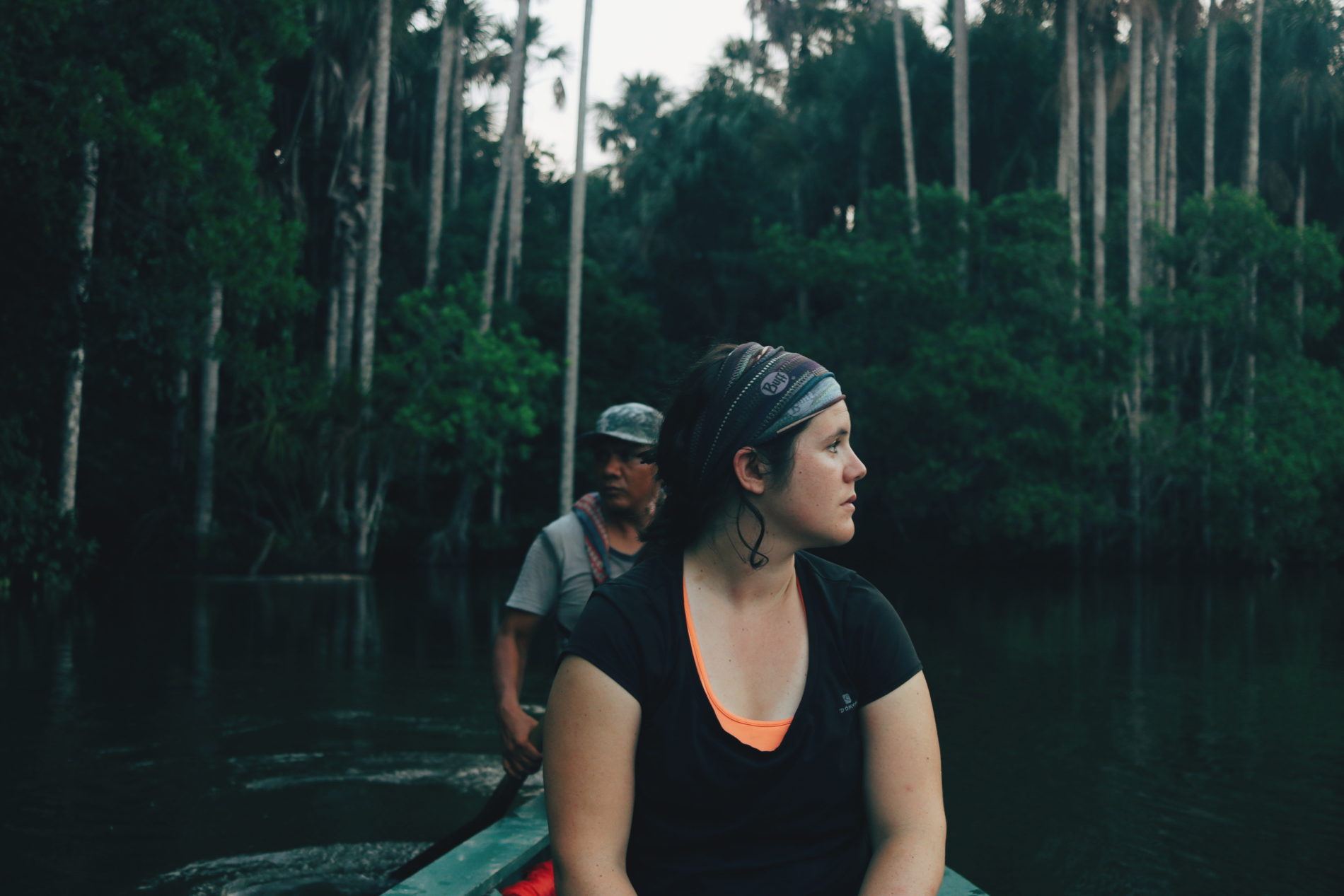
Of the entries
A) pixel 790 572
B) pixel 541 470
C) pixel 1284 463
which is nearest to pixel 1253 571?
pixel 1284 463

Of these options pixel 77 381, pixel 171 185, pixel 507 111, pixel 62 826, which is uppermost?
pixel 507 111

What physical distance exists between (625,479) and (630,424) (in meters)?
0.20

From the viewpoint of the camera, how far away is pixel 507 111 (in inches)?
1257

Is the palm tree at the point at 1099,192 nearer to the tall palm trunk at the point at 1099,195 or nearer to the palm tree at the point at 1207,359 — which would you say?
the tall palm trunk at the point at 1099,195

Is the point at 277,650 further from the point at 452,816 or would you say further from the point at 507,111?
the point at 507,111

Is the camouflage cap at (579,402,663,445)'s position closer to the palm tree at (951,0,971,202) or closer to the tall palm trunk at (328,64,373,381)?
the tall palm trunk at (328,64,373,381)

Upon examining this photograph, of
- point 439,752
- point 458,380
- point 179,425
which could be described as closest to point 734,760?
point 439,752

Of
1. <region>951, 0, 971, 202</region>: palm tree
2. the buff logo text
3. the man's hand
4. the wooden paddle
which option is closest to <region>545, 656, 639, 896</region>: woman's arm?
the buff logo text

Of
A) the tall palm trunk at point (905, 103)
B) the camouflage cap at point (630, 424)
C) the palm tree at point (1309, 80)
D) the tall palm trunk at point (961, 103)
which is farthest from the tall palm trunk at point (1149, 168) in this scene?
the camouflage cap at point (630, 424)

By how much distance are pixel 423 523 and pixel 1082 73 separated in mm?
19617

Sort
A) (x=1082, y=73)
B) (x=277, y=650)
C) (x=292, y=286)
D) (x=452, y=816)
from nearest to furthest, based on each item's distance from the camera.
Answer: (x=452, y=816)
(x=277, y=650)
(x=292, y=286)
(x=1082, y=73)

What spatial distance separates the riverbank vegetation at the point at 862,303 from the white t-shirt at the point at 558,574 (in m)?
14.2

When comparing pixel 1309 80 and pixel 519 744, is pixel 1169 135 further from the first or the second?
pixel 519 744

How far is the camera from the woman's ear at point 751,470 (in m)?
2.02
